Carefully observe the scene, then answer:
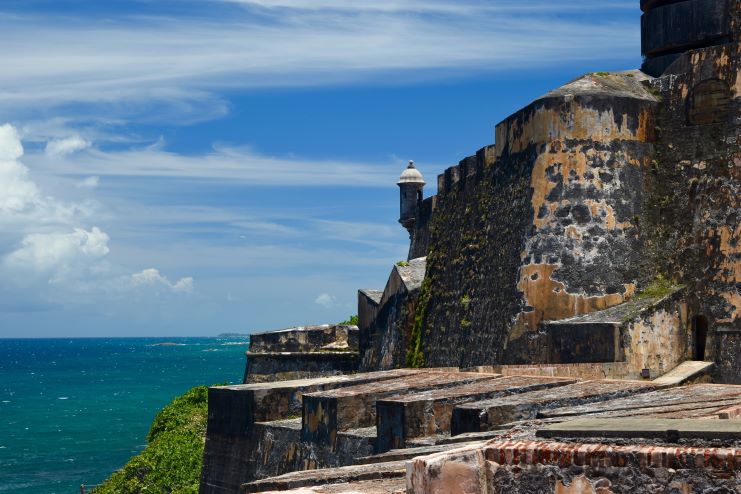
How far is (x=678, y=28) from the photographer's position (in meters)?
16.8

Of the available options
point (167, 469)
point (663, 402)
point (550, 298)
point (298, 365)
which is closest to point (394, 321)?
point (298, 365)

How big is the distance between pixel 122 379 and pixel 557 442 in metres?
126

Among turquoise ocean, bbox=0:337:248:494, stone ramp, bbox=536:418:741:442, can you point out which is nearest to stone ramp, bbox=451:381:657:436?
stone ramp, bbox=536:418:741:442

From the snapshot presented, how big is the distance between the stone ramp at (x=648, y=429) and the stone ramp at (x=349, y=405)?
17.6 feet

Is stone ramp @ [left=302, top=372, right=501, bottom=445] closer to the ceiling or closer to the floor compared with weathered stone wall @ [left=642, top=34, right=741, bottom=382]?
closer to the floor

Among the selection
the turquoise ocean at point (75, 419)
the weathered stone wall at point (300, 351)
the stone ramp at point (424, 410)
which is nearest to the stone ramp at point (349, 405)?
the stone ramp at point (424, 410)

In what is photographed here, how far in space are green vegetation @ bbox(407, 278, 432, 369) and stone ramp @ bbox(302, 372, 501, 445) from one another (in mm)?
8354

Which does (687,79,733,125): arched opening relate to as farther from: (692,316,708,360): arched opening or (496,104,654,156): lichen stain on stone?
(692,316,708,360): arched opening

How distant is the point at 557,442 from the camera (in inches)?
215

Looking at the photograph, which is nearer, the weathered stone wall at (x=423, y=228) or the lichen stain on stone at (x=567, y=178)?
the lichen stain on stone at (x=567, y=178)

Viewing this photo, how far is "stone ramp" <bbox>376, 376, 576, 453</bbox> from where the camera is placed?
9.72 metres

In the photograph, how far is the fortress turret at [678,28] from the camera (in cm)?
1630

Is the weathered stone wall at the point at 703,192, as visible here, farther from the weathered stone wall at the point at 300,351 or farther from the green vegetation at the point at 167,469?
the green vegetation at the point at 167,469

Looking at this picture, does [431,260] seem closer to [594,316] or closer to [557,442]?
[594,316]
